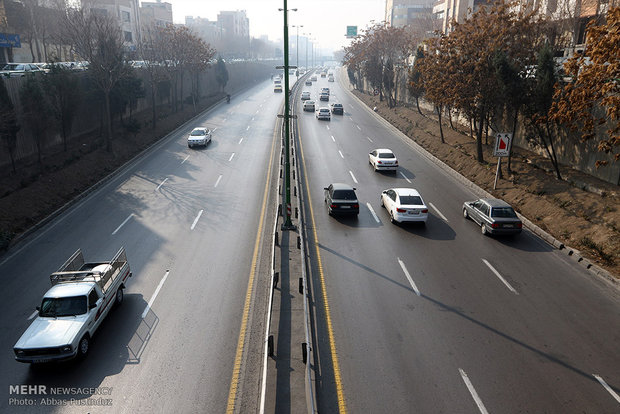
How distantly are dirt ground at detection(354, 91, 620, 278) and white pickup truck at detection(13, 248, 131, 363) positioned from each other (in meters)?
17.8

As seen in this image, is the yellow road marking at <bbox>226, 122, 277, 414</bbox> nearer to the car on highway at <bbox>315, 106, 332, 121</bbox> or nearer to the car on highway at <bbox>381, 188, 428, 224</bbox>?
the car on highway at <bbox>381, 188, 428, 224</bbox>

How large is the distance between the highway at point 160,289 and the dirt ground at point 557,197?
13.7 metres

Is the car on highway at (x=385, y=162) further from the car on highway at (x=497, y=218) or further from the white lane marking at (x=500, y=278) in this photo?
the white lane marking at (x=500, y=278)

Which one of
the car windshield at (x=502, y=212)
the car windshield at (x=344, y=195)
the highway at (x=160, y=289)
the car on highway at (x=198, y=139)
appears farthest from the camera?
the car on highway at (x=198, y=139)

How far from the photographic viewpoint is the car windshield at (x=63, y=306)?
1154 cm

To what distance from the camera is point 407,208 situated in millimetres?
20328

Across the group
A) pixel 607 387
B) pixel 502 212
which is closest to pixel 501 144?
pixel 502 212

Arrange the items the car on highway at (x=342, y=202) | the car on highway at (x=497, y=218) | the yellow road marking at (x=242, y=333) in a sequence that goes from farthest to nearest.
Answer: the car on highway at (x=342, y=202) < the car on highway at (x=497, y=218) < the yellow road marking at (x=242, y=333)

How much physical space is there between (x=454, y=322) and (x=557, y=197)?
13738mm

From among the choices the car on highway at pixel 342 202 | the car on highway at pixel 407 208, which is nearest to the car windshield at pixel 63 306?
the car on highway at pixel 342 202

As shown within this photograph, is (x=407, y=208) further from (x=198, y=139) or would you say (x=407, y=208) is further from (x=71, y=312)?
(x=198, y=139)

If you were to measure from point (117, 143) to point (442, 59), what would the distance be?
27.9 metres

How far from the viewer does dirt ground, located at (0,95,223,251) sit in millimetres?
20891

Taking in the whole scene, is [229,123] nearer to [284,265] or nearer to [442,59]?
[442,59]
